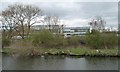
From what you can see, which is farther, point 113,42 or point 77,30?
point 77,30

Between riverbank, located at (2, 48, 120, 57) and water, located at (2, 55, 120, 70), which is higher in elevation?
riverbank, located at (2, 48, 120, 57)

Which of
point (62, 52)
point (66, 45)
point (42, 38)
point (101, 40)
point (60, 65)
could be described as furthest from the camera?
point (66, 45)

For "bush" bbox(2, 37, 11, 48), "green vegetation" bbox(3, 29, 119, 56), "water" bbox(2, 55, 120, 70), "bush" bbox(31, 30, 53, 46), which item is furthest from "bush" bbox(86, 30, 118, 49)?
"bush" bbox(2, 37, 11, 48)

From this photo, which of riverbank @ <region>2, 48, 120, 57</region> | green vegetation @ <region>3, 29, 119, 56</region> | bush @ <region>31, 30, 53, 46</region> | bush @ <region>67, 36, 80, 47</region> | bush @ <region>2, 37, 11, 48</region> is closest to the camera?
riverbank @ <region>2, 48, 120, 57</region>

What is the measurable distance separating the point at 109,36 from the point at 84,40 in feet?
9.70

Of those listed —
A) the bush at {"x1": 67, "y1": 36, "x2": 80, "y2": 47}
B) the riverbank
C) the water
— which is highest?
the bush at {"x1": 67, "y1": 36, "x2": 80, "y2": 47}

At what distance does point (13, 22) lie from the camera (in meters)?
30.5

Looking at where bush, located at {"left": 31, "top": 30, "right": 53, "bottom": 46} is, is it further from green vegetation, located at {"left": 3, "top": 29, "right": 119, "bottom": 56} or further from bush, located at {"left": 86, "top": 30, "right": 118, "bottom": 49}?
bush, located at {"left": 86, "top": 30, "right": 118, "bottom": 49}

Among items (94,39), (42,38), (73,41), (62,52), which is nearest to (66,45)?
(73,41)

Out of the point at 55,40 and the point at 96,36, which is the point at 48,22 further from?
the point at 96,36

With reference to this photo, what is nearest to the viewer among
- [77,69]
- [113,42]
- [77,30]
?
[77,69]

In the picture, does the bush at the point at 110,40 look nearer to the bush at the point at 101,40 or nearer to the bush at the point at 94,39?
the bush at the point at 101,40

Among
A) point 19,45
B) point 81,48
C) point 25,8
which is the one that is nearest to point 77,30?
point 25,8

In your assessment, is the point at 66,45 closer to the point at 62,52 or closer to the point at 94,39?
the point at 62,52
